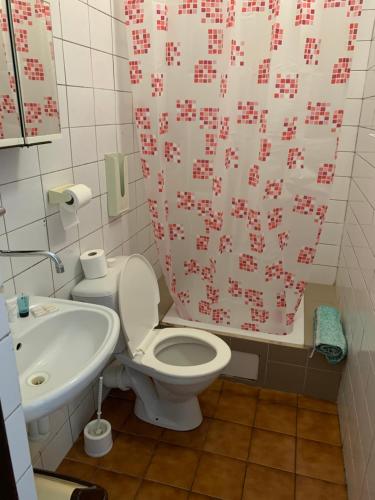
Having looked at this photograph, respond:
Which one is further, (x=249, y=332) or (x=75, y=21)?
(x=249, y=332)

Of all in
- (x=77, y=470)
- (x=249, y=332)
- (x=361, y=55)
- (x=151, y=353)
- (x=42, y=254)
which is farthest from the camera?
(x=361, y=55)

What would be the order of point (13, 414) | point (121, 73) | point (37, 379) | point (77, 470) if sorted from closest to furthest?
1. point (13, 414)
2. point (37, 379)
3. point (77, 470)
4. point (121, 73)

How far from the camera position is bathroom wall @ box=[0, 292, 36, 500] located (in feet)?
2.28

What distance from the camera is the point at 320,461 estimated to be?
177 centimetres

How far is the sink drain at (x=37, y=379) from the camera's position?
127 centimetres

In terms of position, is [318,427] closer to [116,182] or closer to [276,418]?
[276,418]

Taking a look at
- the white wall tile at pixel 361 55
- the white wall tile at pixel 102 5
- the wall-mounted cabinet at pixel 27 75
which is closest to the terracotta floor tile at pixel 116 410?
the wall-mounted cabinet at pixel 27 75

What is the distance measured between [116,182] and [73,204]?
445mm

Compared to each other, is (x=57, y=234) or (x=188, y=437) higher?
(x=57, y=234)

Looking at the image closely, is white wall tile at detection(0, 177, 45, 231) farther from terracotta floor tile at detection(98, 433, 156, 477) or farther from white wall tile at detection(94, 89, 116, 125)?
terracotta floor tile at detection(98, 433, 156, 477)

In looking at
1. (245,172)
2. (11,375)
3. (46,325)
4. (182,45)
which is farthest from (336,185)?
(11,375)

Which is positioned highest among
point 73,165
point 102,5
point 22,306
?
point 102,5

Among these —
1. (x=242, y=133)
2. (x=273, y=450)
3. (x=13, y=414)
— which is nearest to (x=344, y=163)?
(x=242, y=133)

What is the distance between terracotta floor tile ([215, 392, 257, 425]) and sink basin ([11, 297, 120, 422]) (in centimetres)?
97
